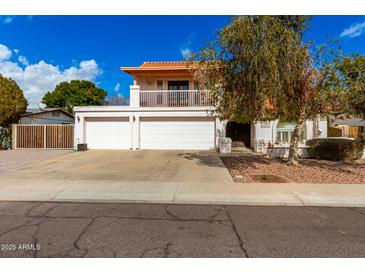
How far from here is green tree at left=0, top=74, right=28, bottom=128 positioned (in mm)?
15203

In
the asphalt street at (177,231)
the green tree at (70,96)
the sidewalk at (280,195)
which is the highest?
the green tree at (70,96)

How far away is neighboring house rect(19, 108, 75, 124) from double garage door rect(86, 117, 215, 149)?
7.06 metres

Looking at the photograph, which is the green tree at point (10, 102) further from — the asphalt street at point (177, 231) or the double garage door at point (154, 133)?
the asphalt street at point (177, 231)

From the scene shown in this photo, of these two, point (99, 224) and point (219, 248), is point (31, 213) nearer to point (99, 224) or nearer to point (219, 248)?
point (99, 224)

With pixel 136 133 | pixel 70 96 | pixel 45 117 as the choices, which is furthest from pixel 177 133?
pixel 70 96

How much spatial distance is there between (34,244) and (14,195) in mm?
3050

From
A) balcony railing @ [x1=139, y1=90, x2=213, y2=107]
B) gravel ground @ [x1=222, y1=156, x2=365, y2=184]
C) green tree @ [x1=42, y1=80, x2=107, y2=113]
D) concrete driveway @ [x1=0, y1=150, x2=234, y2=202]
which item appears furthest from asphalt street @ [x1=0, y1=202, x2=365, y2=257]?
green tree @ [x1=42, y1=80, x2=107, y2=113]

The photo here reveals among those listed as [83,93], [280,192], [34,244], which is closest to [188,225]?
[34,244]

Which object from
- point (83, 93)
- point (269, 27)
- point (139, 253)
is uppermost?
point (83, 93)

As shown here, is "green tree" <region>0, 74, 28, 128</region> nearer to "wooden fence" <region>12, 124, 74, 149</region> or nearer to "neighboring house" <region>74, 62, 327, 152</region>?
"wooden fence" <region>12, 124, 74, 149</region>

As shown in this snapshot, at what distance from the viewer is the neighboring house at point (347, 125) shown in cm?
1199

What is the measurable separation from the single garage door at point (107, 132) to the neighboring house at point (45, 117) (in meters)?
6.48

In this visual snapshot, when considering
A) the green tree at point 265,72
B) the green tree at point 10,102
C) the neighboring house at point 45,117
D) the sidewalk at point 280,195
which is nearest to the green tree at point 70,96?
the neighboring house at point 45,117

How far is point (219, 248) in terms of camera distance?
3189 millimetres
